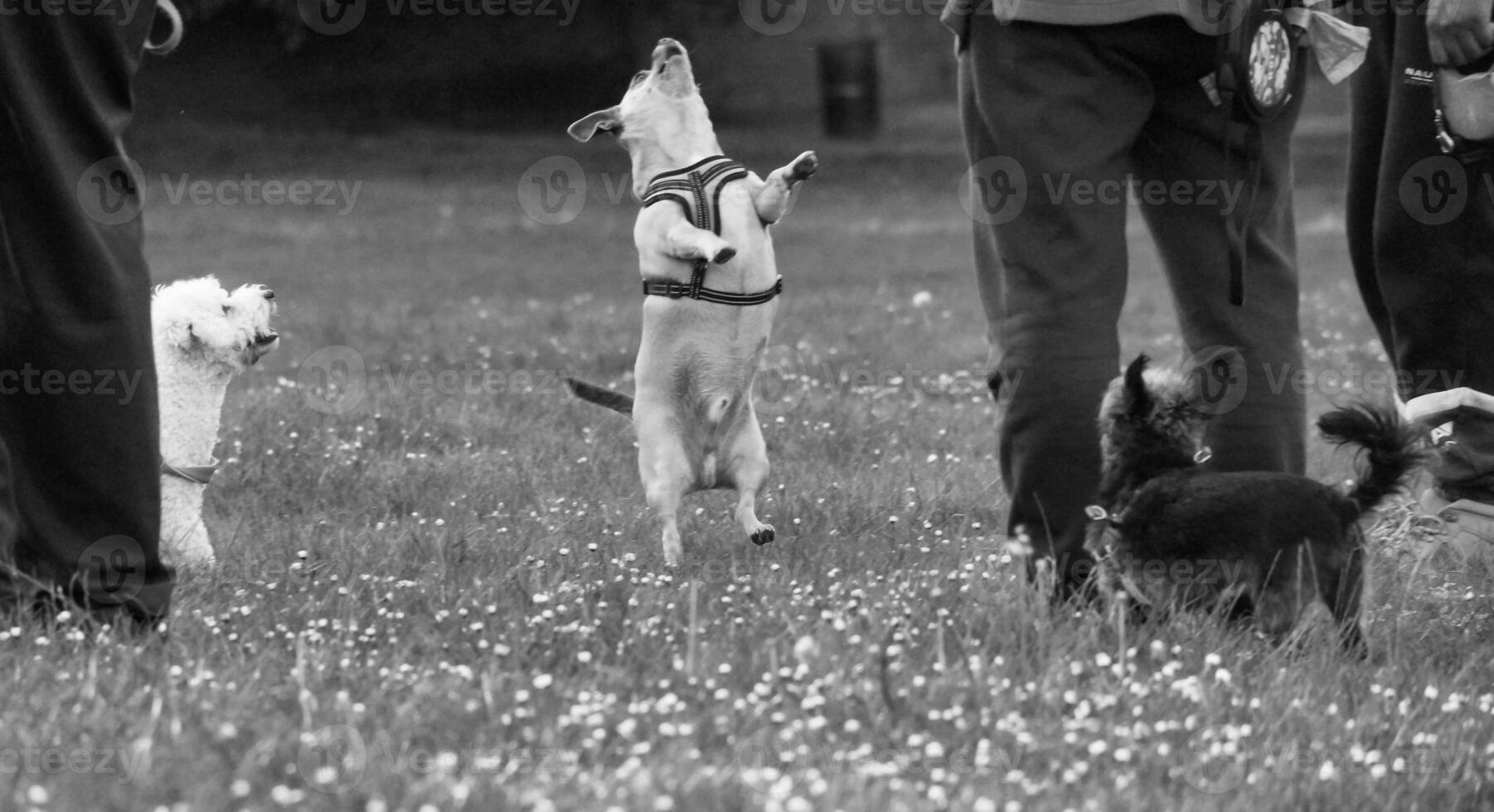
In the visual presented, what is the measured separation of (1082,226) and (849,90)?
26.6 meters

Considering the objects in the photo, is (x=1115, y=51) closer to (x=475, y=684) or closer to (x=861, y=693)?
(x=861, y=693)

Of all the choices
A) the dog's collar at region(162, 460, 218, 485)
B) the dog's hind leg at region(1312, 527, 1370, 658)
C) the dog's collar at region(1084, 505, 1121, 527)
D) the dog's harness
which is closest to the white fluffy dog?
the dog's collar at region(162, 460, 218, 485)

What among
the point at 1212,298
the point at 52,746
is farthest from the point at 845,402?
the point at 52,746

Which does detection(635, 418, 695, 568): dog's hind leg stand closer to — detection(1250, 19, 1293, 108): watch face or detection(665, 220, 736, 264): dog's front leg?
detection(665, 220, 736, 264): dog's front leg

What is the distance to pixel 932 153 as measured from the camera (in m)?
26.4

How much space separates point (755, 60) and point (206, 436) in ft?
92.1

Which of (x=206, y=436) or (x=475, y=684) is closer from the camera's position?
(x=475, y=684)

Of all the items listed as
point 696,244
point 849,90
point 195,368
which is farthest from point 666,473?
point 849,90

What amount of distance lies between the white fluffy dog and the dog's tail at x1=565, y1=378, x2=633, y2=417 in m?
0.91

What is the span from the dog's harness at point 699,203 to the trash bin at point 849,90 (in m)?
25.6

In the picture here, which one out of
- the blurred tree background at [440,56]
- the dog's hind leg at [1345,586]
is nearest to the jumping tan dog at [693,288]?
the dog's hind leg at [1345,586]

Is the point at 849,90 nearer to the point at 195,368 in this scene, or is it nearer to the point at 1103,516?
the point at 195,368

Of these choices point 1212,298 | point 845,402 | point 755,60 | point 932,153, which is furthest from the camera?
point 755,60

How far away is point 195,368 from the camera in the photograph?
15.3 feet
